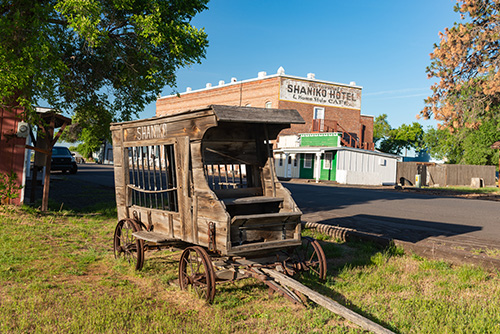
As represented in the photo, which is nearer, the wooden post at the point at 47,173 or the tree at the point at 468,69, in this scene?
the wooden post at the point at 47,173

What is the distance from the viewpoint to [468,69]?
2056 cm

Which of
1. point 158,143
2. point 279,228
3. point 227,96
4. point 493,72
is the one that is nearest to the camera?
point 279,228

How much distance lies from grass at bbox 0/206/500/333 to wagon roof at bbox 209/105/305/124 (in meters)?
2.24

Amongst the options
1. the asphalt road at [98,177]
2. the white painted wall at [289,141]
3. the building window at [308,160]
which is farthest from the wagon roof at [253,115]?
the white painted wall at [289,141]

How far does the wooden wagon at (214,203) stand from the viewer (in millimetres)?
5289

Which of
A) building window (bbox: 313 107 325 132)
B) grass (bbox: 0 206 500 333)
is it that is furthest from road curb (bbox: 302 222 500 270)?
building window (bbox: 313 107 325 132)

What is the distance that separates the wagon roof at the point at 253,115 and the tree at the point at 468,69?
16854 millimetres

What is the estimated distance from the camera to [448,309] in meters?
4.87

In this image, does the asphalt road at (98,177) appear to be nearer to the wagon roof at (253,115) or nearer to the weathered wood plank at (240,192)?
the weathered wood plank at (240,192)

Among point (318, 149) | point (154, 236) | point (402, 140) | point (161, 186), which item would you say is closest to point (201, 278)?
point (154, 236)

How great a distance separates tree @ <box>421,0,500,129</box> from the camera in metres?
19.7

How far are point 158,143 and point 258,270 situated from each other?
2.43 meters

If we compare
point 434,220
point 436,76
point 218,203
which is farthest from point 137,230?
point 436,76

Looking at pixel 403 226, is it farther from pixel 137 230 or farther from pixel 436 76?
pixel 436 76
